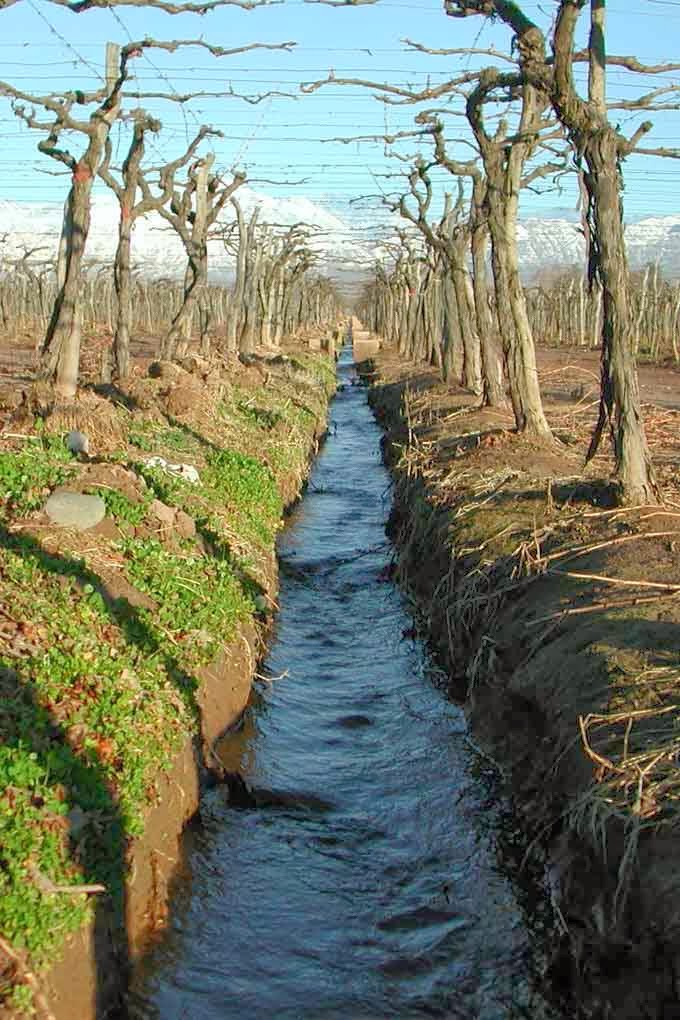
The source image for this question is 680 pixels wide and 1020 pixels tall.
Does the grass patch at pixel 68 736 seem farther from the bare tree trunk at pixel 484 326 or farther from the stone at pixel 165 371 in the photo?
the stone at pixel 165 371

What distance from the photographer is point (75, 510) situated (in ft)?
31.1

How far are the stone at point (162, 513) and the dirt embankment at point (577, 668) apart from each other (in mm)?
2804

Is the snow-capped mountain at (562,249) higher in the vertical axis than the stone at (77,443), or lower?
higher

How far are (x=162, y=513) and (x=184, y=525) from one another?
0.86ft

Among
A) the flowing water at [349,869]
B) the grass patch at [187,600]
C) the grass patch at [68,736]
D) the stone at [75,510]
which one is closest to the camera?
the grass patch at [68,736]

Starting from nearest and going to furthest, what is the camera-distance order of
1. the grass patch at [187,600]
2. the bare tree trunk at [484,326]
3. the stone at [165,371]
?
the grass patch at [187,600], the bare tree trunk at [484,326], the stone at [165,371]

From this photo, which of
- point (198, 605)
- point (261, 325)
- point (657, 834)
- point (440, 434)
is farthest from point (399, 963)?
point (261, 325)

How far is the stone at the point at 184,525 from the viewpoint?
10.8m

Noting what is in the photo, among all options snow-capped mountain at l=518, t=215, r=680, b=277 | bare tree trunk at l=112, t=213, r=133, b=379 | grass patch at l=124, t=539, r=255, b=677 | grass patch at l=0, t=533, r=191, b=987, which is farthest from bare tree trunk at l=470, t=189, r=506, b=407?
snow-capped mountain at l=518, t=215, r=680, b=277

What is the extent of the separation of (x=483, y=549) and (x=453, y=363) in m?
17.1

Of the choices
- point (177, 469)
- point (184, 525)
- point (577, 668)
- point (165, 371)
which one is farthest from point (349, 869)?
point (165, 371)

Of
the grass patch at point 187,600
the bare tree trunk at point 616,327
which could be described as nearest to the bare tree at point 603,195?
the bare tree trunk at point 616,327

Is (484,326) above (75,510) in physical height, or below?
above

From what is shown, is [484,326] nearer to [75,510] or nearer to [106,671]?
[75,510]
